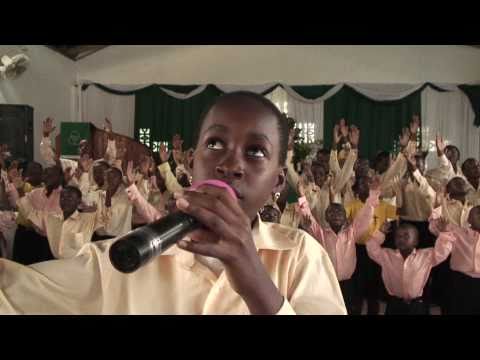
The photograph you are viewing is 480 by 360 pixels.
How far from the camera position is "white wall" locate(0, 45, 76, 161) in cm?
646

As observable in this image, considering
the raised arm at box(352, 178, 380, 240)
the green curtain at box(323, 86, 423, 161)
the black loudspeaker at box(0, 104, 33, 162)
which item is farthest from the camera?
the green curtain at box(323, 86, 423, 161)

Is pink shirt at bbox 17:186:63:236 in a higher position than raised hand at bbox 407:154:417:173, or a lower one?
lower

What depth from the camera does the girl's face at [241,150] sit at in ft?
2.22

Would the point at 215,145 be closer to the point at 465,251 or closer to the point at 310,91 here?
the point at 465,251

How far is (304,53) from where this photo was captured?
26.4ft

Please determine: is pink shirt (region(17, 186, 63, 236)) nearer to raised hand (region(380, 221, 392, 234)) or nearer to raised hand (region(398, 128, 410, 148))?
raised hand (region(380, 221, 392, 234))

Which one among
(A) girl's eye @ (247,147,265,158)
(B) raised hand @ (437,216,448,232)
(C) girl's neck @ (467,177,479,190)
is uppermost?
(A) girl's eye @ (247,147,265,158)

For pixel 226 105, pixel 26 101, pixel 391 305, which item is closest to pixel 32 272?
pixel 226 105

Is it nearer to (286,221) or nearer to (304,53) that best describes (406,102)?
(304,53)

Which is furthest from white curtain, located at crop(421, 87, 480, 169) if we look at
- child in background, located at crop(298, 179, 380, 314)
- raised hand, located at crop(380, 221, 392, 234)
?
child in background, located at crop(298, 179, 380, 314)

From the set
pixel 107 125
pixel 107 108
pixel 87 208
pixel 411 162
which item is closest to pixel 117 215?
pixel 87 208

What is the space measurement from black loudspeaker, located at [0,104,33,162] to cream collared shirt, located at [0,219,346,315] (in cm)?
532

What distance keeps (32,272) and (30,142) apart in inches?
228

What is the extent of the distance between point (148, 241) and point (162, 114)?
802cm
